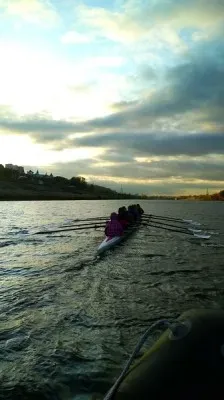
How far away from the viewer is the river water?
723cm

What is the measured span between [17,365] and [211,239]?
26807 mm

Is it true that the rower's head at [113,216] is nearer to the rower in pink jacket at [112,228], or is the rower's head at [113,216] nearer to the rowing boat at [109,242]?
the rower in pink jacket at [112,228]

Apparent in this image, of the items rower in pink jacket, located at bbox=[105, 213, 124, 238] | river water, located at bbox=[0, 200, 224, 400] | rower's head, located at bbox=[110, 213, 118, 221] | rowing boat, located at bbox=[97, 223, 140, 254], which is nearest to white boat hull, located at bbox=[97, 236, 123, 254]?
rowing boat, located at bbox=[97, 223, 140, 254]

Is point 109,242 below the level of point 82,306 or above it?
above

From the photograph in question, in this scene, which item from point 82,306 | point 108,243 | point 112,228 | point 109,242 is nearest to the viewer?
point 82,306

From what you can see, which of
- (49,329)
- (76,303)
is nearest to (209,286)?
(76,303)

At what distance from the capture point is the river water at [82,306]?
7234mm

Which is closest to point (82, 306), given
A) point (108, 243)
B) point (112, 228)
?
point (108, 243)

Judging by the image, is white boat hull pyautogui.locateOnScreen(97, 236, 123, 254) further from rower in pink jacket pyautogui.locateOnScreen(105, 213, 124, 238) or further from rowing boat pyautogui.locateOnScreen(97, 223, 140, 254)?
rower in pink jacket pyautogui.locateOnScreen(105, 213, 124, 238)

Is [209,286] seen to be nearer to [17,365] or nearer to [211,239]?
[17,365]

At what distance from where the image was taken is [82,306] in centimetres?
1166

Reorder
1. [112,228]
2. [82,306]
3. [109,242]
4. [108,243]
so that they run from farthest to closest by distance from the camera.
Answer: [112,228] < [109,242] < [108,243] < [82,306]

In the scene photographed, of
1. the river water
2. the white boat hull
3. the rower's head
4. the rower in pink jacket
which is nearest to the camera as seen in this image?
the river water

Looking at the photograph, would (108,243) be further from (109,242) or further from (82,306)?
(82,306)
